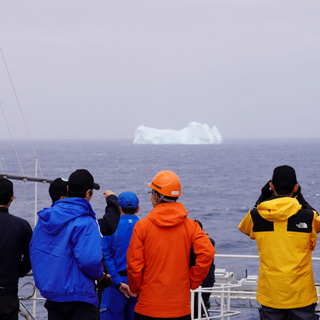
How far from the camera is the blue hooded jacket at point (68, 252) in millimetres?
3385

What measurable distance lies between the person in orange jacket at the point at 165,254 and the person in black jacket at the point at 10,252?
0.71 metres

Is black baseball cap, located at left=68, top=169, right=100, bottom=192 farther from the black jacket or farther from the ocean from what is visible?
the ocean

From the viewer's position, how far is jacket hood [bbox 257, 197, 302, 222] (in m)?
3.58

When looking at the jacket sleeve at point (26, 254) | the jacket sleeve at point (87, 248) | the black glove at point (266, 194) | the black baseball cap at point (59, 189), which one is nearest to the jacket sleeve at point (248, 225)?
the black glove at point (266, 194)

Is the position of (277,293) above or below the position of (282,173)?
below

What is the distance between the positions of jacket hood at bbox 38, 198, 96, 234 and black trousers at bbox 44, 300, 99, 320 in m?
0.45

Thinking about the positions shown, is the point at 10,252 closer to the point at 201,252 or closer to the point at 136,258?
the point at 136,258

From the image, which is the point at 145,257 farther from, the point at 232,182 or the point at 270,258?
the point at 232,182

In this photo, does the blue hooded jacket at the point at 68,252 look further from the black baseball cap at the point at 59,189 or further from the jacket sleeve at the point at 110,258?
the jacket sleeve at the point at 110,258

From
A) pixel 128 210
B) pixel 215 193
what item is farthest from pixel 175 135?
pixel 128 210

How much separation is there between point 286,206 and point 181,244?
70 centimetres

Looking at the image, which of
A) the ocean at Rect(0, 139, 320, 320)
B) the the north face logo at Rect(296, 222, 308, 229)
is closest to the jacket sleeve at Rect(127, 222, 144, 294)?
the the north face logo at Rect(296, 222, 308, 229)

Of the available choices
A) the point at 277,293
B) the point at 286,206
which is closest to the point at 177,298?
the point at 277,293

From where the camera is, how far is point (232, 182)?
68375mm
